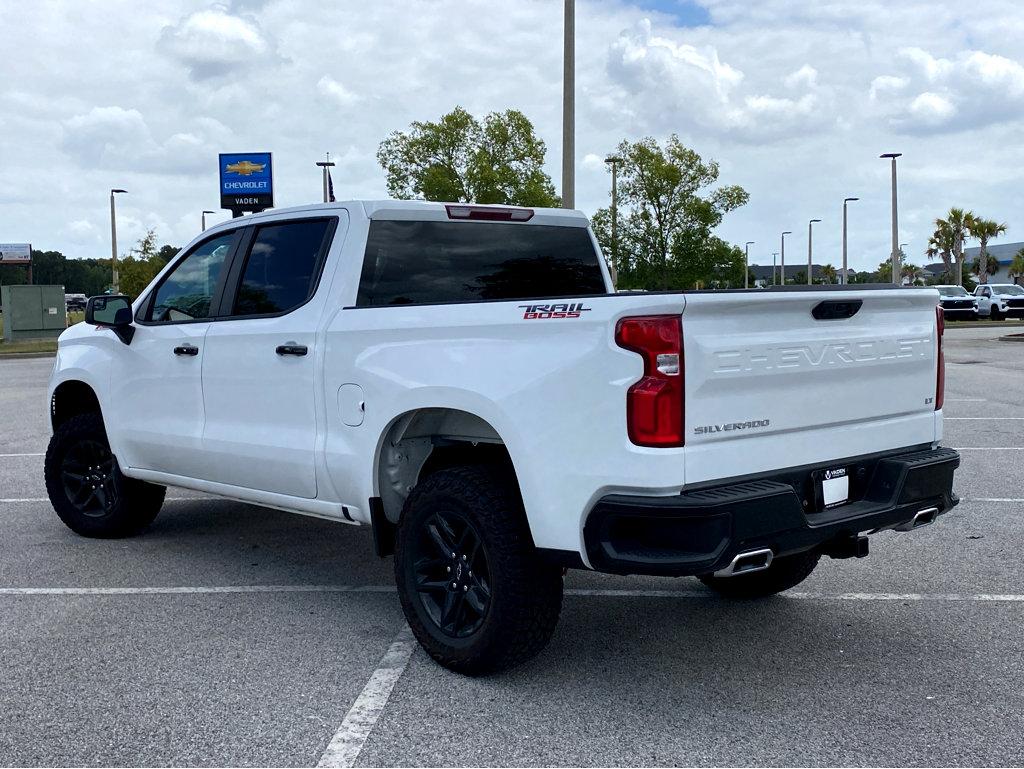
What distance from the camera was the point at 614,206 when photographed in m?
33.8

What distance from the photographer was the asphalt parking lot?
3584mm

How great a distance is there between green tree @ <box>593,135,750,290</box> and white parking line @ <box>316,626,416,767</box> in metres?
31.0

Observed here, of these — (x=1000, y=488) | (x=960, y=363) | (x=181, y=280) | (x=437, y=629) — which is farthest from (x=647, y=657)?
(x=960, y=363)

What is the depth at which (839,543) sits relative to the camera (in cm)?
415

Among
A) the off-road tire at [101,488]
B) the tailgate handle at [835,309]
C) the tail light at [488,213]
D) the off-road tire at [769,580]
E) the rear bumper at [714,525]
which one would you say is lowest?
the off-road tire at [769,580]

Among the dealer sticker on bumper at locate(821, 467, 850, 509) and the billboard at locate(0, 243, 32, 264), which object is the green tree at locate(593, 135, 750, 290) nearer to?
the dealer sticker on bumper at locate(821, 467, 850, 509)

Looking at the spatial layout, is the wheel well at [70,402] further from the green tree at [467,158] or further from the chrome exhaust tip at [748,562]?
the green tree at [467,158]

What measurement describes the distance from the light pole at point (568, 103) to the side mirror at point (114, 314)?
32.0ft

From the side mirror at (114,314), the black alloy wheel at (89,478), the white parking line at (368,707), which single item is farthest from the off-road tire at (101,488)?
the white parking line at (368,707)

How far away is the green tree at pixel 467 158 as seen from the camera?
4234cm

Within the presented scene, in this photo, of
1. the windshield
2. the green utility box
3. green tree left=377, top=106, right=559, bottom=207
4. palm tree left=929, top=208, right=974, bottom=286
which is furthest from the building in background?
the green utility box

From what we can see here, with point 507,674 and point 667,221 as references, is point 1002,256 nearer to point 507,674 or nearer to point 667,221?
point 667,221

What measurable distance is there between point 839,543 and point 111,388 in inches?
169

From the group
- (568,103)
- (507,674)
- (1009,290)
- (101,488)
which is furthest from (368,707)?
(1009,290)
